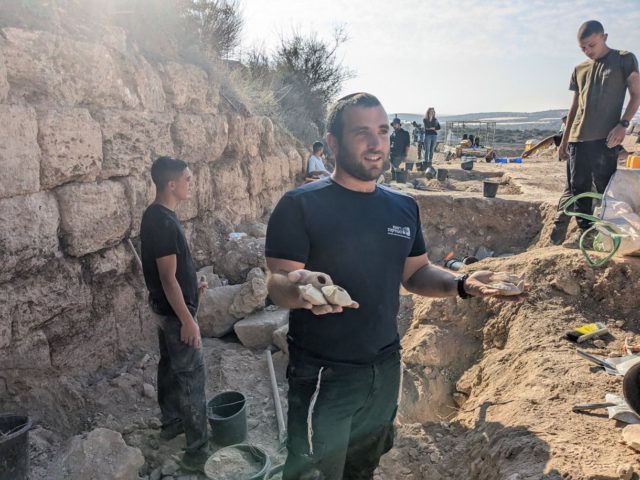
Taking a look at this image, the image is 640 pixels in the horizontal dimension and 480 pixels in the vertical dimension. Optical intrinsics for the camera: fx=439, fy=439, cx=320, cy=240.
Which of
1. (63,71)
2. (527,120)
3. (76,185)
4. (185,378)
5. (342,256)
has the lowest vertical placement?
(185,378)

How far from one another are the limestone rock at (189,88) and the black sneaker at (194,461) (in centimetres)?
429

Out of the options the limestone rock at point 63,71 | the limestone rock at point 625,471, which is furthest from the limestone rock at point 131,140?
the limestone rock at point 625,471

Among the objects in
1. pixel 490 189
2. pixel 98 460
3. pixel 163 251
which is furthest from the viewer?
pixel 490 189

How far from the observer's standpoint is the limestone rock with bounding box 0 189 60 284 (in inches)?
129

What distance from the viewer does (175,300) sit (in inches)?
120

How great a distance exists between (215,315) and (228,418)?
6.69 ft

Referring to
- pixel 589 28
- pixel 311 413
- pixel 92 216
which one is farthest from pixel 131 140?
pixel 589 28

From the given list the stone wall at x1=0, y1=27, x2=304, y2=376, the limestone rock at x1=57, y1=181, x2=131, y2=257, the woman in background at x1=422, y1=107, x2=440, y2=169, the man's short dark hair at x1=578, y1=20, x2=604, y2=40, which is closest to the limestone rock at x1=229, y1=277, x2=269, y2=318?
the stone wall at x1=0, y1=27, x2=304, y2=376

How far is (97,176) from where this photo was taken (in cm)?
427

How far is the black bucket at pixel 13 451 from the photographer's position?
255 cm

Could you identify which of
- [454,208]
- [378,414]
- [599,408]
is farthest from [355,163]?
[454,208]

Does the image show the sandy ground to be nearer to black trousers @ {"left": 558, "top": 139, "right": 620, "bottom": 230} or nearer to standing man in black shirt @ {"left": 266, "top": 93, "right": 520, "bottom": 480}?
black trousers @ {"left": 558, "top": 139, "right": 620, "bottom": 230}

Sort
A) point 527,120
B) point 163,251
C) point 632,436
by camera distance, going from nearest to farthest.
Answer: point 632,436 < point 163,251 < point 527,120

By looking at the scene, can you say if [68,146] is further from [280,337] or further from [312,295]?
[312,295]
